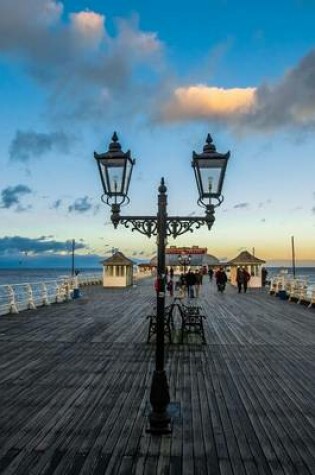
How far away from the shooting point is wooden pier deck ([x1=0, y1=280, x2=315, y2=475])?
163 inches

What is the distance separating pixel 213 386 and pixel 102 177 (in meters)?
3.57

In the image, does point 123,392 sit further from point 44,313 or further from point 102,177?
point 44,313

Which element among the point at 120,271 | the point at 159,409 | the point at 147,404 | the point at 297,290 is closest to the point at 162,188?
the point at 159,409

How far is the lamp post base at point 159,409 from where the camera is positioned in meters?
4.80

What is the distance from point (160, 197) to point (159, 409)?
240 centimetres

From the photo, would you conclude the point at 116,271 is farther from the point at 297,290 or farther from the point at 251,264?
the point at 297,290

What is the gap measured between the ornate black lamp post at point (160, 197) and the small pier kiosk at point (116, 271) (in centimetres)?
2775

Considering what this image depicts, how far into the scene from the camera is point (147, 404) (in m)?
5.78

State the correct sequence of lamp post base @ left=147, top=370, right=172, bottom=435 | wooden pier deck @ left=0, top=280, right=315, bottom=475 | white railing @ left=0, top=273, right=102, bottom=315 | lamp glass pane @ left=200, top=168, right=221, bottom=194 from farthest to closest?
white railing @ left=0, top=273, right=102, bottom=315
lamp glass pane @ left=200, top=168, right=221, bottom=194
lamp post base @ left=147, top=370, right=172, bottom=435
wooden pier deck @ left=0, top=280, right=315, bottom=475

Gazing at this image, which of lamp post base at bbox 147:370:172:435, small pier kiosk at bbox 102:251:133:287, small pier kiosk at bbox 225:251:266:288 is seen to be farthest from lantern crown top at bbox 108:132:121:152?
small pier kiosk at bbox 225:251:266:288

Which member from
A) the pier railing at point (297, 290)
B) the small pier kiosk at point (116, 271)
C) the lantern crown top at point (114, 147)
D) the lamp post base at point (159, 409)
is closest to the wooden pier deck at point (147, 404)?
the lamp post base at point (159, 409)

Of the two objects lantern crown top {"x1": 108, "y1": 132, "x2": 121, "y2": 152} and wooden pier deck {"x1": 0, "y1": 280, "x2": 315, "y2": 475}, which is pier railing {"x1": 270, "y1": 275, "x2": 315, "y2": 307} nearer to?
wooden pier deck {"x1": 0, "y1": 280, "x2": 315, "y2": 475}

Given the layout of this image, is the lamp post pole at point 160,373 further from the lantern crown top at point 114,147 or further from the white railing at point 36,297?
the white railing at point 36,297

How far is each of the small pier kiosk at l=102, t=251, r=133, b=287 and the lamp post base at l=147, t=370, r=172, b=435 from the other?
2810cm
